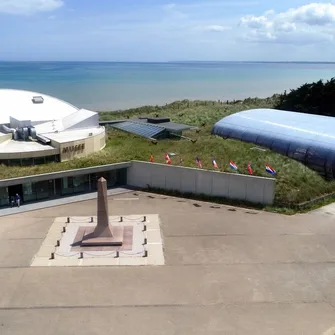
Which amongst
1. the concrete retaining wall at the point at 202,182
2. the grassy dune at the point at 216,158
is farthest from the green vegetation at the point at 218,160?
the concrete retaining wall at the point at 202,182

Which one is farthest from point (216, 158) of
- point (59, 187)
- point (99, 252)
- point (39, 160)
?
point (99, 252)

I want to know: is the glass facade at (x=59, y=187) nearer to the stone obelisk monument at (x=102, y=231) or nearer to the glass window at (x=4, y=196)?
the glass window at (x=4, y=196)

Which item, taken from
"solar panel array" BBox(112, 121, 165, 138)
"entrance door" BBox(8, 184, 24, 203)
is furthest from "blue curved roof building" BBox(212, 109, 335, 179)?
"entrance door" BBox(8, 184, 24, 203)

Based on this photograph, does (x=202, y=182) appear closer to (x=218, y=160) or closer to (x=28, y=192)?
(x=218, y=160)

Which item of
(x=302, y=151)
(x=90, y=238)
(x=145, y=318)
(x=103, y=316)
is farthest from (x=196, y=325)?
(x=302, y=151)

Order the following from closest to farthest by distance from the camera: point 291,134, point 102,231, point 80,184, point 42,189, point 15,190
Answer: point 102,231 → point 15,190 → point 42,189 → point 80,184 → point 291,134

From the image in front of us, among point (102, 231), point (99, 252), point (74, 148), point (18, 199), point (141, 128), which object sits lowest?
point (99, 252)

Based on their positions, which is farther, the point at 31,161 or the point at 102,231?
the point at 31,161
